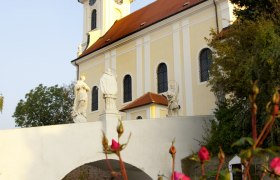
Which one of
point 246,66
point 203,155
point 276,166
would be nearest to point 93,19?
point 246,66

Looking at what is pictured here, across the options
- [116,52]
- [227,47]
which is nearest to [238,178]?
[227,47]

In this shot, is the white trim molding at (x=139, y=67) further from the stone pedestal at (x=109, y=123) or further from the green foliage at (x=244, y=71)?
the stone pedestal at (x=109, y=123)

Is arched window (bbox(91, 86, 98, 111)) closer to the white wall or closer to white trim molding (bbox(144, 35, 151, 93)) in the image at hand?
white trim molding (bbox(144, 35, 151, 93))

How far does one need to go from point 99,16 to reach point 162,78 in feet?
34.4

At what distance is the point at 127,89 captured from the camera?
24.5m

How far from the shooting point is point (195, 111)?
19.7m

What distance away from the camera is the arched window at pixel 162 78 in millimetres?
21872

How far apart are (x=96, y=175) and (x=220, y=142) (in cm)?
525

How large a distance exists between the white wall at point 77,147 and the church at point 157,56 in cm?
549

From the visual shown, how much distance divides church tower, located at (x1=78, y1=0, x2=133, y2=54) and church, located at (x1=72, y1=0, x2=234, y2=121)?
11cm

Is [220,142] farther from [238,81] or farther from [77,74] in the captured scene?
[77,74]

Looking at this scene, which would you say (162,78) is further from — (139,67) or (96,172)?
(96,172)

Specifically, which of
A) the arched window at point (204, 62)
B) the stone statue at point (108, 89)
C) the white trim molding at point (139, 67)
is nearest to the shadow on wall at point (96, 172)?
the stone statue at point (108, 89)

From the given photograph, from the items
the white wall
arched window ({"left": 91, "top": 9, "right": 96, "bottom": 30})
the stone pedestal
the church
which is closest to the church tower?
arched window ({"left": 91, "top": 9, "right": 96, "bottom": 30})
